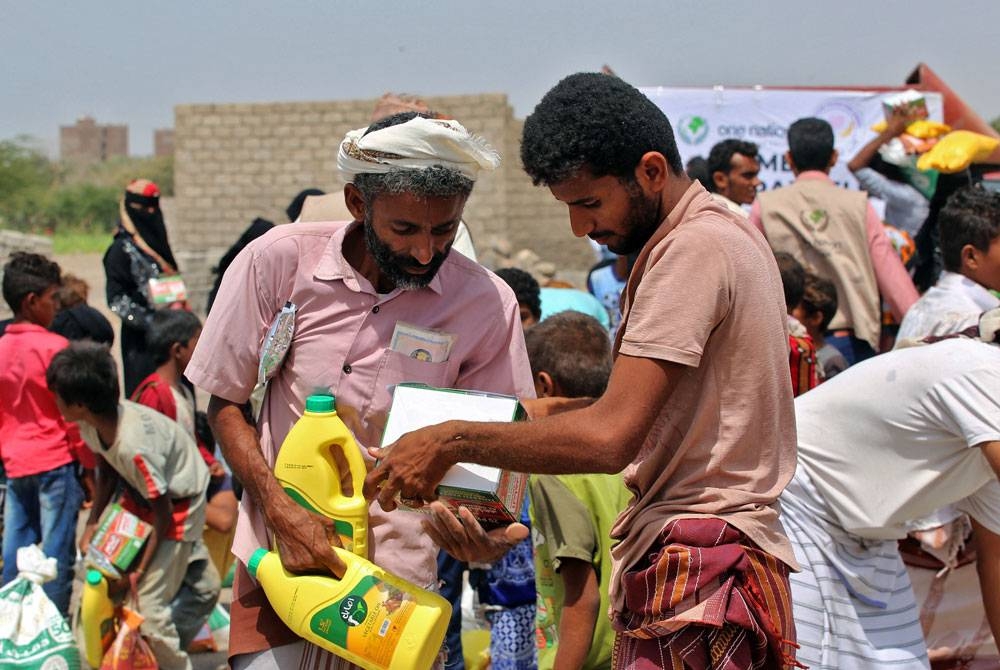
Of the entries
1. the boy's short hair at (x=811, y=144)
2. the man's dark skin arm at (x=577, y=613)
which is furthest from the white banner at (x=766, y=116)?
the man's dark skin arm at (x=577, y=613)

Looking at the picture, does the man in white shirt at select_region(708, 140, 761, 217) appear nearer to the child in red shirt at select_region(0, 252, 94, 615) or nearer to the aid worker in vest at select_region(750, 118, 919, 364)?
the aid worker in vest at select_region(750, 118, 919, 364)

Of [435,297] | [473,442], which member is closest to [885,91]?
[435,297]

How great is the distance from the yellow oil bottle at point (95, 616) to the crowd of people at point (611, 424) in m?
0.12

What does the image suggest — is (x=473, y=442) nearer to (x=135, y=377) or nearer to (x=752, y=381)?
(x=752, y=381)

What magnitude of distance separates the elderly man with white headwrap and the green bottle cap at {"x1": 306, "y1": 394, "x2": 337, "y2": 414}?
10 centimetres

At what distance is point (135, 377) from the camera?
6738mm

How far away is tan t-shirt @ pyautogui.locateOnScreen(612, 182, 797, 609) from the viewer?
2.12 m

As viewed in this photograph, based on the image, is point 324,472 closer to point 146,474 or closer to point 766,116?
point 146,474

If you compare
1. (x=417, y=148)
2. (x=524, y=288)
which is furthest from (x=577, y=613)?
(x=524, y=288)

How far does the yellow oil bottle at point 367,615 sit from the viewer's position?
238cm

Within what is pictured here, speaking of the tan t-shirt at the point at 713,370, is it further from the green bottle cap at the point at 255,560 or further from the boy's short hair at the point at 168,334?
the boy's short hair at the point at 168,334

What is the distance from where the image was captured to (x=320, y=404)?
8.33 ft

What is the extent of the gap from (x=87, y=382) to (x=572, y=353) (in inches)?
90.0

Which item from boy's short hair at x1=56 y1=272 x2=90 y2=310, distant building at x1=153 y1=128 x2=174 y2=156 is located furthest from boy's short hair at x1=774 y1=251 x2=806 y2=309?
distant building at x1=153 y1=128 x2=174 y2=156
